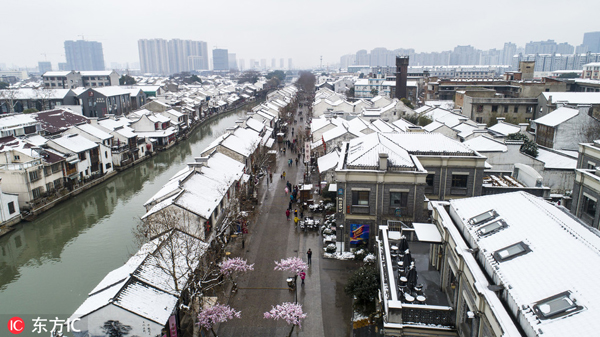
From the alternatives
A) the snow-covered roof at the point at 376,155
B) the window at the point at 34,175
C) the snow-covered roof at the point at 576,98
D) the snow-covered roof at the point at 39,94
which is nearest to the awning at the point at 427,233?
the snow-covered roof at the point at 376,155

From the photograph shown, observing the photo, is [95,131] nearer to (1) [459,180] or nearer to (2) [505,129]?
(1) [459,180]

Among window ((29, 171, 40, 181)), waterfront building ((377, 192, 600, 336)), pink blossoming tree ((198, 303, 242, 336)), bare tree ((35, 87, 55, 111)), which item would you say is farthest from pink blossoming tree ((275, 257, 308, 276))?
bare tree ((35, 87, 55, 111))

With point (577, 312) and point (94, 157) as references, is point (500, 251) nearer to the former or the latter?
point (577, 312)

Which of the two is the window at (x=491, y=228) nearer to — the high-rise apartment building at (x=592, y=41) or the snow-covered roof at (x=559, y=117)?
the snow-covered roof at (x=559, y=117)

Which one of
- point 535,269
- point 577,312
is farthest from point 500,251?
point 577,312

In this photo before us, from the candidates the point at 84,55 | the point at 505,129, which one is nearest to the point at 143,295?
the point at 505,129

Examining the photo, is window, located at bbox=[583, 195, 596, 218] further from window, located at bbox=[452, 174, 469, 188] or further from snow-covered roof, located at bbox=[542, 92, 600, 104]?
snow-covered roof, located at bbox=[542, 92, 600, 104]
